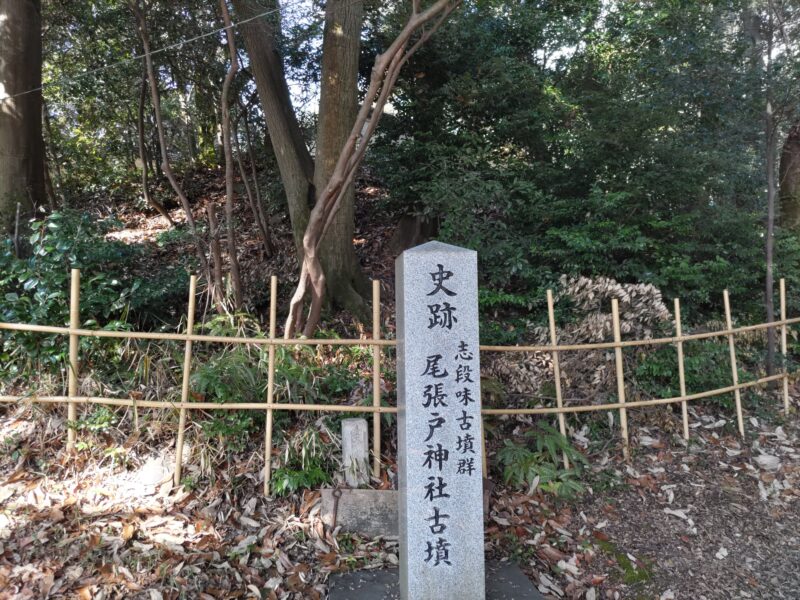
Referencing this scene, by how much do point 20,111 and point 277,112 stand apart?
265cm

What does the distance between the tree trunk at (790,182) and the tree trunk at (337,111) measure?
19.1ft

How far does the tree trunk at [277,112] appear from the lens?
5.79 metres

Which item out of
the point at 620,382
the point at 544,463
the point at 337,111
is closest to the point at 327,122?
the point at 337,111

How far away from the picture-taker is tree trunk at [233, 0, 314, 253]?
5789mm

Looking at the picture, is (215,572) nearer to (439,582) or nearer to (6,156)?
(439,582)

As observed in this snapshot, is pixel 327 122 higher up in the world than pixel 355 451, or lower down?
higher up

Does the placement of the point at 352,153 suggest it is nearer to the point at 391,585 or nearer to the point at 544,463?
the point at 544,463

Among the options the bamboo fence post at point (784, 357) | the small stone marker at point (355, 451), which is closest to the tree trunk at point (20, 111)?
the small stone marker at point (355, 451)

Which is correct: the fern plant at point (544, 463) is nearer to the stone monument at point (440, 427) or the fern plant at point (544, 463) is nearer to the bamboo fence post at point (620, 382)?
the bamboo fence post at point (620, 382)

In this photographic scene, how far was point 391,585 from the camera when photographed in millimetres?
3170

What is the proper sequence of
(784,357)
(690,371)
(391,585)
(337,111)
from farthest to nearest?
A: (337,111)
(784,357)
(690,371)
(391,585)

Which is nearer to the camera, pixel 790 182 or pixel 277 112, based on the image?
pixel 277 112

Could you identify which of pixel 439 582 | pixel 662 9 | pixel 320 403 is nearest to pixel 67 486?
pixel 320 403

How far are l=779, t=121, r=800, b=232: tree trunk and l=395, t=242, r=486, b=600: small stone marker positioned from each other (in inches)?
253
